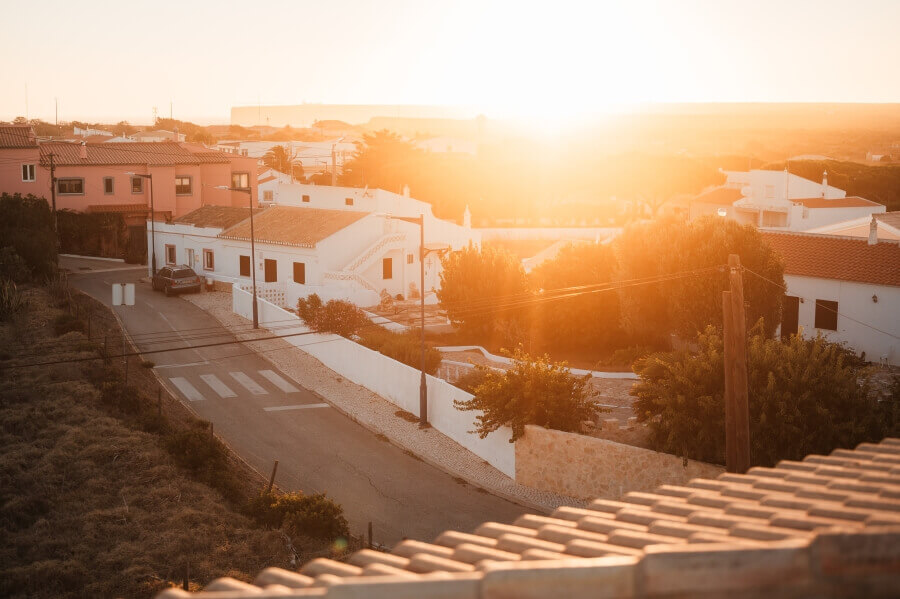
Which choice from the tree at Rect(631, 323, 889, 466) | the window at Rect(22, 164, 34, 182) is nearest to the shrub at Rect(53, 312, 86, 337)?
the tree at Rect(631, 323, 889, 466)

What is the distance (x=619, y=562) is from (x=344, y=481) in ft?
68.4

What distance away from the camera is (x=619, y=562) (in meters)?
4.37

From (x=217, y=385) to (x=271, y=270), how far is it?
45.1 ft

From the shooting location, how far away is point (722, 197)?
6562 cm

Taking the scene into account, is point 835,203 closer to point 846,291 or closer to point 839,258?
point 839,258

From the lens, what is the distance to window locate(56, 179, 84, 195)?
56.2 meters

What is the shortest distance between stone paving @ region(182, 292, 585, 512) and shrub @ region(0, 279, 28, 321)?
8.80m

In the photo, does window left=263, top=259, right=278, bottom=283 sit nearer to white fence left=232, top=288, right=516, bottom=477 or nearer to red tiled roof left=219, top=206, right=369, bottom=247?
red tiled roof left=219, top=206, right=369, bottom=247

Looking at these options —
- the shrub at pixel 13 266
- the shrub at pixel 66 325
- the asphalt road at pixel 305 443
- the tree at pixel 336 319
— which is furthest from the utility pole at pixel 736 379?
the shrub at pixel 13 266

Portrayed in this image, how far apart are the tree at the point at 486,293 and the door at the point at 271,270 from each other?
11312mm

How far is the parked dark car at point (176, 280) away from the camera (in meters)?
45.8

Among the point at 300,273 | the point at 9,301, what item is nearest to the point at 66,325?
the point at 9,301

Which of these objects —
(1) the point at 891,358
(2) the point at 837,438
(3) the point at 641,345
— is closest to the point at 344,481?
(2) the point at 837,438

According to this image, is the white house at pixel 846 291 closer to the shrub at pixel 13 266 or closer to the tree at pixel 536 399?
the tree at pixel 536 399
